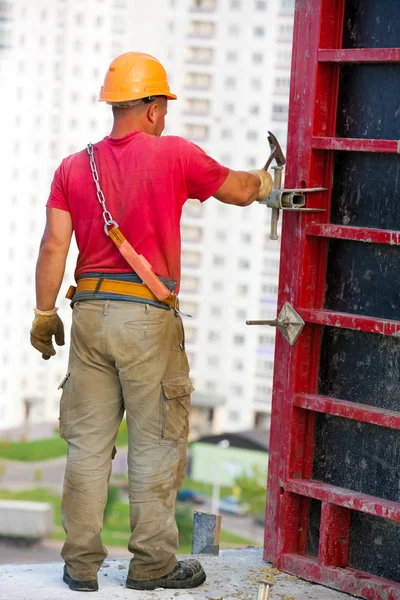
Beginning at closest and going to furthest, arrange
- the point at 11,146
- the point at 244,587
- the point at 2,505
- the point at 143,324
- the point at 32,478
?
1. the point at 143,324
2. the point at 244,587
3. the point at 2,505
4. the point at 32,478
5. the point at 11,146

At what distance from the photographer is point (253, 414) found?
65125 millimetres

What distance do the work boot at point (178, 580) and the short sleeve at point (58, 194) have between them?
50.5 inches

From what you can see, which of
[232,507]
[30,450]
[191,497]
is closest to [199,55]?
[30,450]

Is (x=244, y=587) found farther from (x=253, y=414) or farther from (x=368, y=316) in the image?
(x=253, y=414)

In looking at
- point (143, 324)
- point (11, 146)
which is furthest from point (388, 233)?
point (11, 146)

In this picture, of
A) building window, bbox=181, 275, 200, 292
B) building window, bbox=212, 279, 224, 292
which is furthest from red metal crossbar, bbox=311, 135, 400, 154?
building window, bbox=181, 275, 200, 292

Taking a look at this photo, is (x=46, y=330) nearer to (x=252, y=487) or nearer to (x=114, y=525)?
(x=114, y=525)

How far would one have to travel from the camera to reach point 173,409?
3.63 meters

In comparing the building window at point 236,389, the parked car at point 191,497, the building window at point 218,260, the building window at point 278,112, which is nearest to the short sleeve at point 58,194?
the parked car at point 191,497

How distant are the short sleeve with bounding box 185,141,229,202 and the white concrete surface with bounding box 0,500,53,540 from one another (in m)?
53.7

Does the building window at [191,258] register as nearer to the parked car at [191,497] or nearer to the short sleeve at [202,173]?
the parked car at [191,497]

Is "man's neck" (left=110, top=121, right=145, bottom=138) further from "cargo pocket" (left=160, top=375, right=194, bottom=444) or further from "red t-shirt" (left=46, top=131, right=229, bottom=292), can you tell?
"cargo pocket" (left=160, top=375, right=194, bottom=444)

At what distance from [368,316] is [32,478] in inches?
2414

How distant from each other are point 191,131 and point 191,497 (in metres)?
22.9
